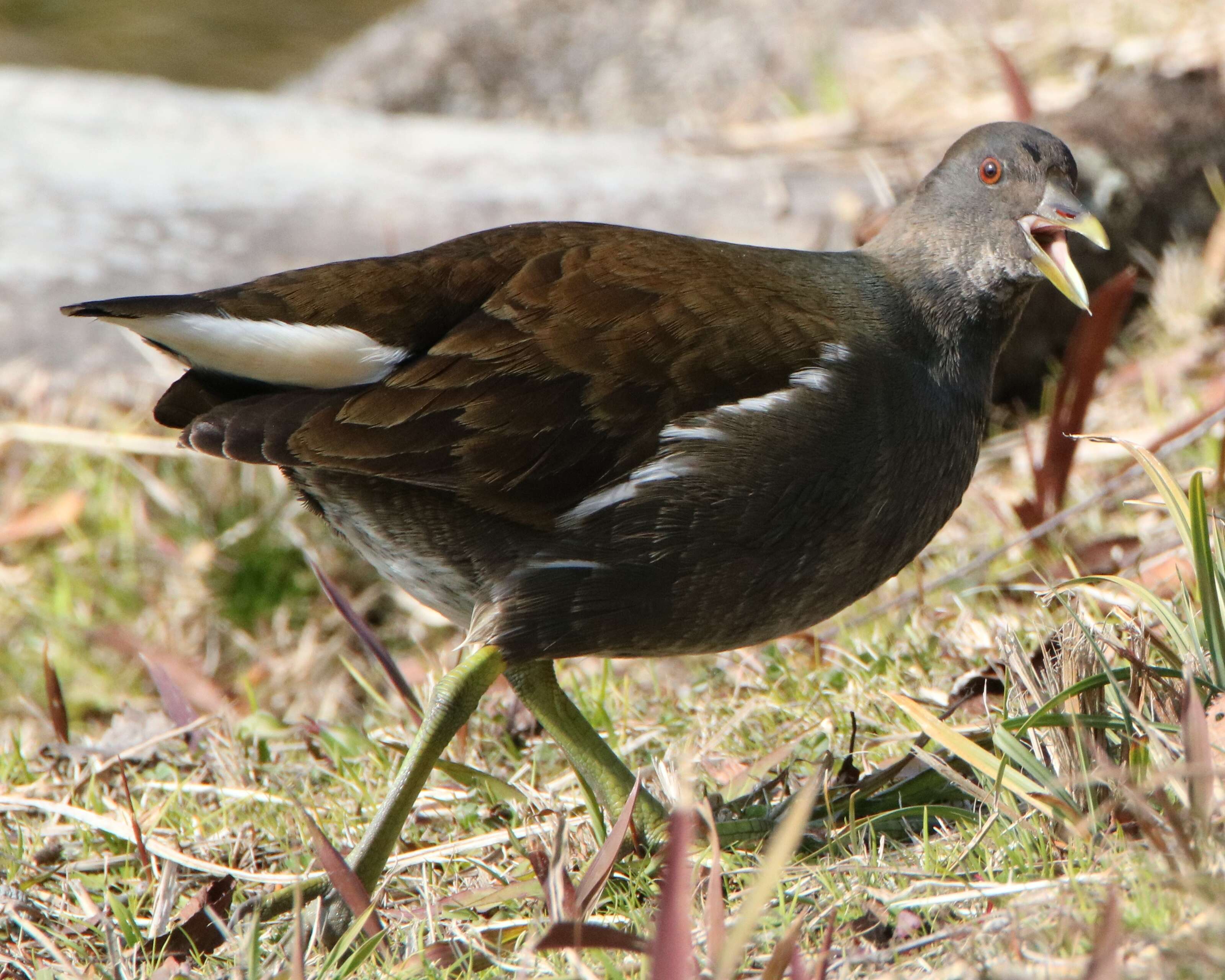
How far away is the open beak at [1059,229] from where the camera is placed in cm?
248

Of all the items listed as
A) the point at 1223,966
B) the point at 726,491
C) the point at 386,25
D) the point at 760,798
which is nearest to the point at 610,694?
the point at 760,798

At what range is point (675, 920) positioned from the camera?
1538 mm

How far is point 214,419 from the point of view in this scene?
2.33 meters

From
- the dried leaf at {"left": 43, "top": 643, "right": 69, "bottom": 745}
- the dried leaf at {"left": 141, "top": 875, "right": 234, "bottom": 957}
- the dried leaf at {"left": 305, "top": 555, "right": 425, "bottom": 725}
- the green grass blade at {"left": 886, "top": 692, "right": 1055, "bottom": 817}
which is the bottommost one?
the dried leaf at {"left": 43, "top": 643, "right": 69, "bottom": 745}

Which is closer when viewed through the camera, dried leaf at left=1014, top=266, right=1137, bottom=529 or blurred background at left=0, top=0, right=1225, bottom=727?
dried leaf at left=1014, top=266, right=1137, bottom=529

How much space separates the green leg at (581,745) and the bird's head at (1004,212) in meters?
1.14

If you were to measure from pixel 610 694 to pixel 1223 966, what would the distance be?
1.85 m

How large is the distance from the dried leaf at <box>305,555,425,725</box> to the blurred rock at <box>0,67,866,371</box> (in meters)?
2.05

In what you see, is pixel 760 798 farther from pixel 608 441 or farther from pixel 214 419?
pixel 214 419

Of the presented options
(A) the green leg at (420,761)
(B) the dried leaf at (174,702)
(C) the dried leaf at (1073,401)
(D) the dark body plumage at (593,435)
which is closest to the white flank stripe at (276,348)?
(D) the dark body plumage at (593,435)

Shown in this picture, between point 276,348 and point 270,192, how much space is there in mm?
3418

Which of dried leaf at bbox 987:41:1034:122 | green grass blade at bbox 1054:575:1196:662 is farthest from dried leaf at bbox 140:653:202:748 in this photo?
dried leaf at bbox 987:41:1034:122

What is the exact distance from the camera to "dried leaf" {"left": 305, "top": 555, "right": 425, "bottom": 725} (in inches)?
115

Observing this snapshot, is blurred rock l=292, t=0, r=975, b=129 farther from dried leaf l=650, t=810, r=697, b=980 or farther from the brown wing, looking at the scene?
dried leaf l=650, t=810, r=697, b=980
